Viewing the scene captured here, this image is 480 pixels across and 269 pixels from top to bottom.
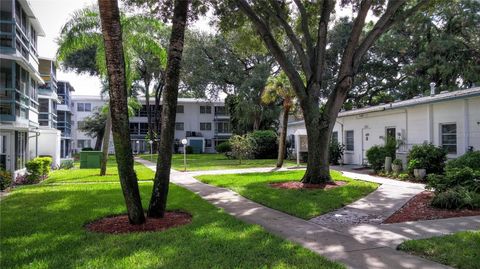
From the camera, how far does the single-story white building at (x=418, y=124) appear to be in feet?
48.2

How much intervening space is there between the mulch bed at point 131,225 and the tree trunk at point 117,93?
19.0 inches

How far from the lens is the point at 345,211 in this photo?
30.4ft

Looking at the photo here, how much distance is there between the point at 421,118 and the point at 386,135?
2.95 m

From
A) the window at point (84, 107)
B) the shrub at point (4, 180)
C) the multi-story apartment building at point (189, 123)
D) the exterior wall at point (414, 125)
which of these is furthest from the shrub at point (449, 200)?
the window at point (84, 107)

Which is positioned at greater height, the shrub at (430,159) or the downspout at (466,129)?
the downspout at (466,129)

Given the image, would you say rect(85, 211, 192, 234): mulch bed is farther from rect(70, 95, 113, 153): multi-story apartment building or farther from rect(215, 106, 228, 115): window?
rect(70, 95, 113, 153): multi-story apartment building

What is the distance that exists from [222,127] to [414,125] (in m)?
41.5

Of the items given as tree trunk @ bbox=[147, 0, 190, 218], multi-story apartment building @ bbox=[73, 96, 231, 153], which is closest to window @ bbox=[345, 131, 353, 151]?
tree trunk @ bbox=[147, 0, 190, 218]

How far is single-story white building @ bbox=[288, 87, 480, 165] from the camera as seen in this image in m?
14.7

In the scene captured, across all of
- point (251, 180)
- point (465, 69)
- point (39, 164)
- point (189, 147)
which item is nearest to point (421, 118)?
point (251, 180)

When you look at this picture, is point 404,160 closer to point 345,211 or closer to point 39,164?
point 345,211

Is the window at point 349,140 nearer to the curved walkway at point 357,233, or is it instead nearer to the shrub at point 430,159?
the shrub at point 430,159

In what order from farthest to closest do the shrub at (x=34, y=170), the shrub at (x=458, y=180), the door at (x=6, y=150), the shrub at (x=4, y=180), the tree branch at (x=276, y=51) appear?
the shrub at (x=34, y=170)
the door at (x=6, y=150)
the tree branch at (x=276, y=51)
the shrub at (x=4, y=180)
the shrub at (x=458, y=180)

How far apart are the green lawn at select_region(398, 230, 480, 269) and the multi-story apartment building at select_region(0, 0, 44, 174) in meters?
13.6
